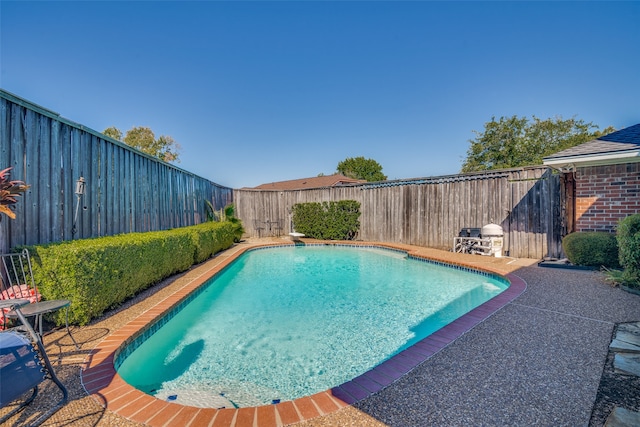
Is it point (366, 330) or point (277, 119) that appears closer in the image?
point (366, 330)

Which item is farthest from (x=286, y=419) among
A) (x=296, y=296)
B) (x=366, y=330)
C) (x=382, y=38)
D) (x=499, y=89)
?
(x=499, y=89)

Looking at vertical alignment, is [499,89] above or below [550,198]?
above

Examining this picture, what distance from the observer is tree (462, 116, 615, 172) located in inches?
945

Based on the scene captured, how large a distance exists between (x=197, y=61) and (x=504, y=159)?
82.8 ft

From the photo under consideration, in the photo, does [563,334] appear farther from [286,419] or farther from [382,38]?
[382,38]

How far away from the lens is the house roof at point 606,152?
5.37 m

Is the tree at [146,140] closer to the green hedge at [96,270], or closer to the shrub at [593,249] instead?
the green hedge at [96,270]

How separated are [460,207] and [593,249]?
3881mm

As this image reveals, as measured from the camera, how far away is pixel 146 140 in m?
26.0

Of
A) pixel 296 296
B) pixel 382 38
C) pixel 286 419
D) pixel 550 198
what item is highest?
pixel 382 38

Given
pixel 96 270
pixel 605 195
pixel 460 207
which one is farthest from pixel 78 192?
pixel 605 195

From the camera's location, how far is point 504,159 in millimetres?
24656

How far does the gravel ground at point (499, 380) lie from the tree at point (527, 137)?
82.0ft

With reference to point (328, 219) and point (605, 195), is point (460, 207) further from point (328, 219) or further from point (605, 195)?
point (328, 219)
